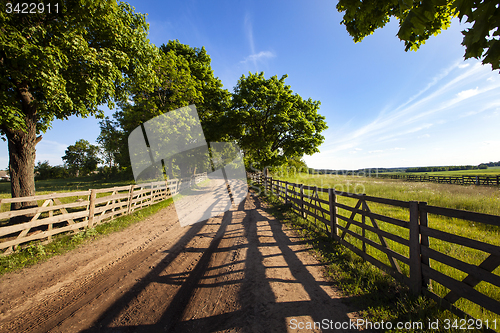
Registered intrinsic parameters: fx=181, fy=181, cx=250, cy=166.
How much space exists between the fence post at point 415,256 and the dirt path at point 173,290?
130 centimetres

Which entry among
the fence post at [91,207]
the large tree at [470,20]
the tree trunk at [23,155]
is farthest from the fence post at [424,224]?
the tree trunk at [23,155]

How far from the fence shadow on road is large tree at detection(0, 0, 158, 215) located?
6991mm

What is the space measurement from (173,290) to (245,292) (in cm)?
145

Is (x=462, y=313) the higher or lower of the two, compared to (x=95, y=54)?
lower

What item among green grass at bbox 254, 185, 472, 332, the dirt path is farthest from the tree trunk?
green grass at bbox 254, 185, 472, 332

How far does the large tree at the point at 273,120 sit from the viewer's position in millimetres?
17989

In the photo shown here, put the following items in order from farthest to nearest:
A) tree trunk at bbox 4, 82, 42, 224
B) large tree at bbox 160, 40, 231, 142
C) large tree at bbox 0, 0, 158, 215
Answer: large tree at bbox 160, 40, 231, 142 < tree trunk at bbox 4, 82, 42, 224 < large tree at bbox 0, 0, 158, 215

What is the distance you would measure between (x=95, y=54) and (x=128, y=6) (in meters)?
4.10

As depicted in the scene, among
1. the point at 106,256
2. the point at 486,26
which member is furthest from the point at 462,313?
the point at 106,256

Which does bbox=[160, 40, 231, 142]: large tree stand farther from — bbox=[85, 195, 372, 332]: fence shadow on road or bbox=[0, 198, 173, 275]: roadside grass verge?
bbox=[85, 195, 372, 332]: fence shadow on road

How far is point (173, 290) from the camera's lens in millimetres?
3621

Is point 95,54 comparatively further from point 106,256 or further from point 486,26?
point 486,26

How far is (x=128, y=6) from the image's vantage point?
356 inches

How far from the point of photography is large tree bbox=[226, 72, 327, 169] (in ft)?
59.0
